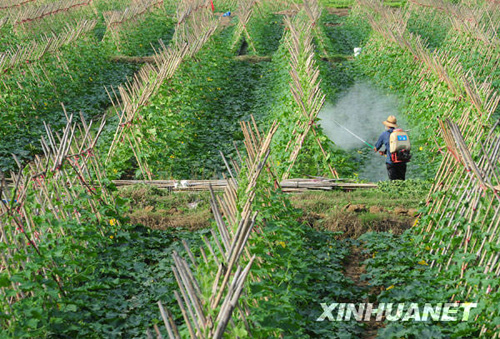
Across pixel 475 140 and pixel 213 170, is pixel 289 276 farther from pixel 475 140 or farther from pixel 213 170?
pixel 213 170

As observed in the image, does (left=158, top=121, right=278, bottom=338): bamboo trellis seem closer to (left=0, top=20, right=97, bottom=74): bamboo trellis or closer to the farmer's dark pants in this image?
the farmer's dark pants

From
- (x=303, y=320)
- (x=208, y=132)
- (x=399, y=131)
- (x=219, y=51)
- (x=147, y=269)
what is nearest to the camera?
(x=303, y=320)

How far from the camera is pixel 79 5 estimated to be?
23672 millimetres

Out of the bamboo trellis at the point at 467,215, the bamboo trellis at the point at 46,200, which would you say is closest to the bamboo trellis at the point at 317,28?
the bamboo trellis at the point at 467,215

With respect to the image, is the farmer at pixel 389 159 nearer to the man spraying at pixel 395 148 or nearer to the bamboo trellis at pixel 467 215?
the man spraying at pixel 395 148

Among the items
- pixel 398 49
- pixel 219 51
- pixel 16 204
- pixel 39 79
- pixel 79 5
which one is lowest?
pixel 16 204

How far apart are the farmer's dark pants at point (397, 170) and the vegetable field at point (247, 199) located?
12.6 inches

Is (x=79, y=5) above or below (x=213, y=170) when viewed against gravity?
above

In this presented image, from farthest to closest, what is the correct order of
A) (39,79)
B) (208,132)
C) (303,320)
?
(39,79), (208,132), (303,320)

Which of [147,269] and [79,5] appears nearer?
[147,269]

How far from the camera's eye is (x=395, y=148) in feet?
31.0

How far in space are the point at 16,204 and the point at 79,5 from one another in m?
19.5

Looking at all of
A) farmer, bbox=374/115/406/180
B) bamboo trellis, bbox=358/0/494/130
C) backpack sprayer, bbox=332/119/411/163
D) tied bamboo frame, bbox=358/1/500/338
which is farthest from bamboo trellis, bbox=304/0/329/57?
tied bamboo frame, bbox=358/1/500/338

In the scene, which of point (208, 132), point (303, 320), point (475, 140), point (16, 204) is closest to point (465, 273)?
point (303, 320)
